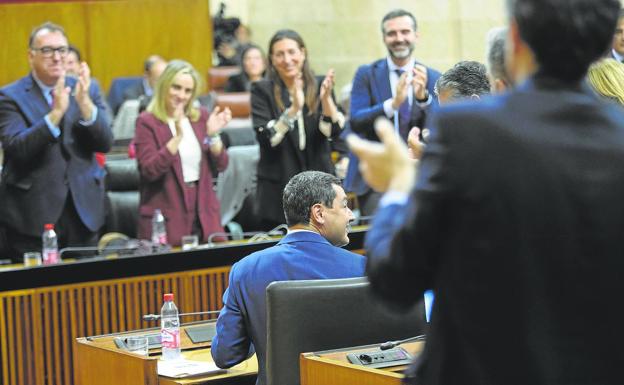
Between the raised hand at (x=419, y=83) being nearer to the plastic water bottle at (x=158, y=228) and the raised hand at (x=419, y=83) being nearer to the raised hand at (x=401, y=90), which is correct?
the raised hand at (x=401, y=90)

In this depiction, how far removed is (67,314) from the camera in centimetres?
546

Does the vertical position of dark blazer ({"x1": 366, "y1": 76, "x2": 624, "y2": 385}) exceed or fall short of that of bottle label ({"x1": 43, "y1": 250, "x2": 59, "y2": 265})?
it exceeds it

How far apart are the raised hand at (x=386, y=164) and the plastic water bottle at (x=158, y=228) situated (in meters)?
4.53

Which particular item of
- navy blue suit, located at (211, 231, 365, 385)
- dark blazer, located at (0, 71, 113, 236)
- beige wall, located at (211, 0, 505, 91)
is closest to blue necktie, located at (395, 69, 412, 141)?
dark blazer, located at (0, 71, 113, 236)

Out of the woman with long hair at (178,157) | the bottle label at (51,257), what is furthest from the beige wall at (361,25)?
the bottle label at (51,257)

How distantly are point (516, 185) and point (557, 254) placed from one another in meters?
0.11

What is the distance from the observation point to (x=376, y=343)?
12.5 feet

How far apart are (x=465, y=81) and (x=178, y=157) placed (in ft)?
10.2

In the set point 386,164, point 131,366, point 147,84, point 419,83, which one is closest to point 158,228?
point 419,83

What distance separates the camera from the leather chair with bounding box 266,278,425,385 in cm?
361

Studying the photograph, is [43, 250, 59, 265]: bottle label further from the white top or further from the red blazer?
the white top

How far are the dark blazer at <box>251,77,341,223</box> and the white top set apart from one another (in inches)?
13.3

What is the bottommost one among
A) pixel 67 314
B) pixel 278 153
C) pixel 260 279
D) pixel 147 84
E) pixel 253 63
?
pixel 67 314

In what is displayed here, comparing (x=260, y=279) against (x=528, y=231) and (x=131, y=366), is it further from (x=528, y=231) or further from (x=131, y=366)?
(x=528, y=231)
